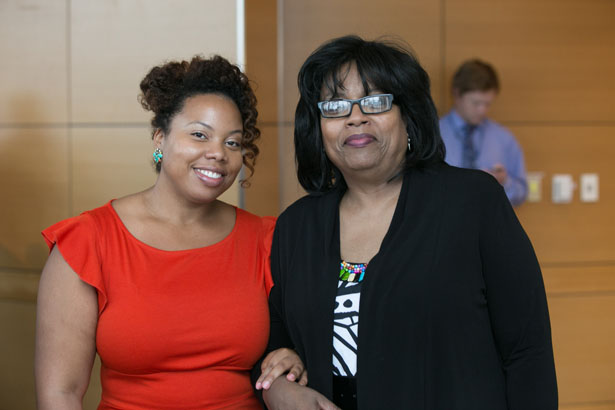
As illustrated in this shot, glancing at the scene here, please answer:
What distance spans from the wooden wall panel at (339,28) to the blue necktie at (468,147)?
1.25ft

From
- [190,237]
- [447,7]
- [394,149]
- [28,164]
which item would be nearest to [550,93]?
[447,7]

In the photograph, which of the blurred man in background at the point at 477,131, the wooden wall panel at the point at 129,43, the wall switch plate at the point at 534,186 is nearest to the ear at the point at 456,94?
the blurred man in background at the point at 477,131

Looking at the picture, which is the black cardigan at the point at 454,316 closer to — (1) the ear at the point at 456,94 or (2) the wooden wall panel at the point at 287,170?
(2) the wooden wall panel at the point at 287,170

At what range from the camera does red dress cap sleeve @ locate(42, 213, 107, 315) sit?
178 centimetres

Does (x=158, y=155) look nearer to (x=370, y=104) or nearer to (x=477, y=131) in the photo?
(x=370, y=104)

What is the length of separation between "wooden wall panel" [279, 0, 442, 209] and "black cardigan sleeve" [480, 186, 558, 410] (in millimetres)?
2068

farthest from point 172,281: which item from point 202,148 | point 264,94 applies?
point 264,94

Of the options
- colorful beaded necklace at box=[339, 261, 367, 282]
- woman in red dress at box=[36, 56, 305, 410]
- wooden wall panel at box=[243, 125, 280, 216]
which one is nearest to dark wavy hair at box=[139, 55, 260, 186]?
woman in red dress at box=[36, 56, 305, 410]

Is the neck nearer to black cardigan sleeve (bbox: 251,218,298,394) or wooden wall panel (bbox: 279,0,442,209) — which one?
black cardigan sleeve (bbox: 251,218,298,394)

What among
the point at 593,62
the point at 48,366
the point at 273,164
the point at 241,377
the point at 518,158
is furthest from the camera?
the point at 593,62

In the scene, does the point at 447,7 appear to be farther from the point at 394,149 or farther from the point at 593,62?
Result: the point at 394,149

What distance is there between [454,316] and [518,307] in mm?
179

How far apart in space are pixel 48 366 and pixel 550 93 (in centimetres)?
377

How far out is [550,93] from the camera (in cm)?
430
